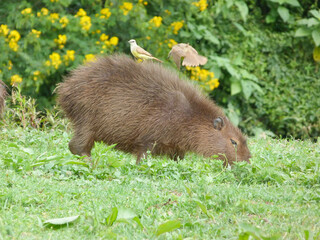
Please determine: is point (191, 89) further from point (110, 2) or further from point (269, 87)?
Answer: point (269, 87)

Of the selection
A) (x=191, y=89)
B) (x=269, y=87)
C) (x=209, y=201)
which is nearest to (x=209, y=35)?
(x=269, y=87)

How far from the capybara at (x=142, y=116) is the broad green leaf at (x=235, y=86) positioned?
4906 millimetres

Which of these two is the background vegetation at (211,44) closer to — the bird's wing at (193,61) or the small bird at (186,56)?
the small bird at (186,56)

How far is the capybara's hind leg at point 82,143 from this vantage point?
20.0 ft

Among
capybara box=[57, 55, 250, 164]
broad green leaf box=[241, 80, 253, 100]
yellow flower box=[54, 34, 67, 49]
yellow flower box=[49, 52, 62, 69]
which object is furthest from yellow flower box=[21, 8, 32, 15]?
broad green leaf box=[241, 80, 253, 100]

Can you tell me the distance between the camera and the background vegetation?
926cm

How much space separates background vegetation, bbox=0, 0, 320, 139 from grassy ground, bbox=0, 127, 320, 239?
3.84 meters

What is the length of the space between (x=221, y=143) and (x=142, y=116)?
2.95ft

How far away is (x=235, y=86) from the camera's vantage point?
436 inches

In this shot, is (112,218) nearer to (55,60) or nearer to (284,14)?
(55,60)

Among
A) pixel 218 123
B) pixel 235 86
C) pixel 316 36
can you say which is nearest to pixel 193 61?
pixel 218 123

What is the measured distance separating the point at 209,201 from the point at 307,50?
8846 mm

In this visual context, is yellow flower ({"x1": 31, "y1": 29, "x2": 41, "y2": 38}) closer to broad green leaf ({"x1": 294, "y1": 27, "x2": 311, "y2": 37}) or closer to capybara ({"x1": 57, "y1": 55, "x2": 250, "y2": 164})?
capybara ({"x1": 57, "y1": 55, "x2": 250, "y2": 164})

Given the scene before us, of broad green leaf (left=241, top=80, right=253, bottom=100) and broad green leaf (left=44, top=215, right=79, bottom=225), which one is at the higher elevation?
broad green leaf (left=44, top=215, right=79, bottom=225)
